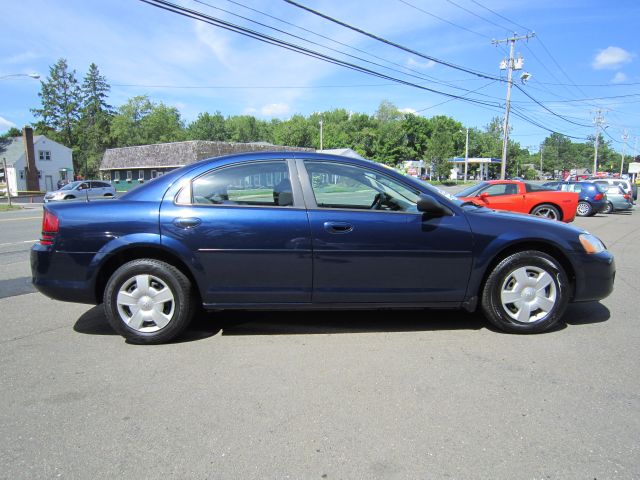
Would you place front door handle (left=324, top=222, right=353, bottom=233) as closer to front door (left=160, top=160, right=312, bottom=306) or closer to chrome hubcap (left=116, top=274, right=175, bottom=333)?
front door (left=160, top=160, right=312, bottom=306)

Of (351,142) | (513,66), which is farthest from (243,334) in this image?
(351,142)

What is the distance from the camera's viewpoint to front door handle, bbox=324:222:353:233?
365 cm

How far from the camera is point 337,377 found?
10.4 ft

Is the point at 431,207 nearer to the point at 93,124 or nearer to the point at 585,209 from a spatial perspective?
the point at 585,209

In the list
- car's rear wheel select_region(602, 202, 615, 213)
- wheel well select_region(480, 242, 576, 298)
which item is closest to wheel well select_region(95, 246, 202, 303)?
wheel well select_region(480, 242, 576, 298)

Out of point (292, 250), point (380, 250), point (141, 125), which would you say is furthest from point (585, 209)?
point (141, 125)

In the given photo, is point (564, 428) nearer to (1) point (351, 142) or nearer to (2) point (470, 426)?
(2) point (470, 426)

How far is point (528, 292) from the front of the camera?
3891 millimetres

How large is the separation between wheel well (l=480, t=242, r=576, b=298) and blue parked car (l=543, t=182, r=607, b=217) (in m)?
15.3

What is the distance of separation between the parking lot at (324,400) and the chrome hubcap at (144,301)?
272mm

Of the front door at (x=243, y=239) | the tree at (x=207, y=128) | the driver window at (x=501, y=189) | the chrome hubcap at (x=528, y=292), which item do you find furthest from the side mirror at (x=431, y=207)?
the tree at (x=207, y=128)

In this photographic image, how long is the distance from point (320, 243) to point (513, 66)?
32542 millimetres

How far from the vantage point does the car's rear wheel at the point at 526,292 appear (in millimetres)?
3861

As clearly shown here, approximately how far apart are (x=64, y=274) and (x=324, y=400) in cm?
248
